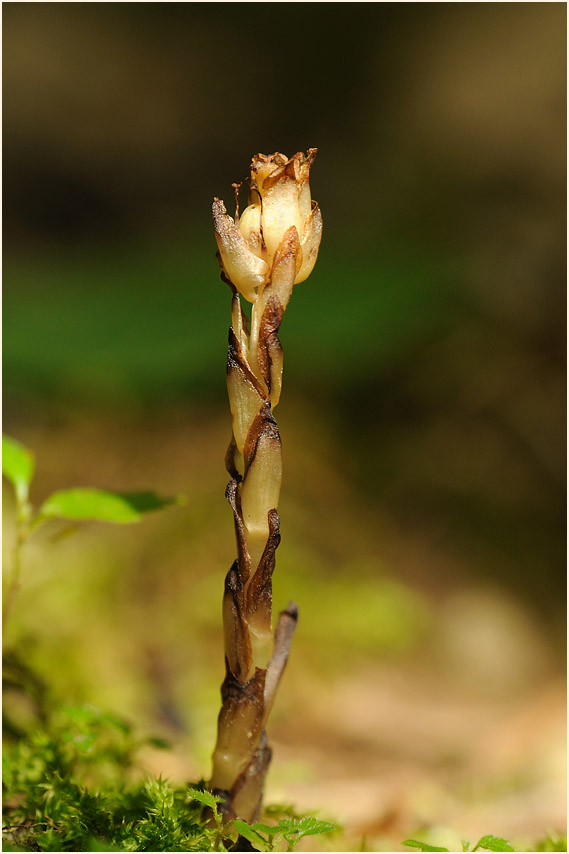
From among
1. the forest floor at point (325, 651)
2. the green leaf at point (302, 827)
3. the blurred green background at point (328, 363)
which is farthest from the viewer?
the blurred green background at point (328, 363)

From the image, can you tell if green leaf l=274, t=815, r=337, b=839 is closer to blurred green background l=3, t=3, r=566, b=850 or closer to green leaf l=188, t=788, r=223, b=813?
green leaf l=188, t=788, r=223, b=813

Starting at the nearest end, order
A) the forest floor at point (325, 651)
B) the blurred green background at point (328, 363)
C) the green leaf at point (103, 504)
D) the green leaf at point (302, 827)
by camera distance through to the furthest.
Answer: the green leaf at point (302, 827), the green leaf at point (103, 504), the forest floor at point (325, 651), the blurred green background at point (328, 363)

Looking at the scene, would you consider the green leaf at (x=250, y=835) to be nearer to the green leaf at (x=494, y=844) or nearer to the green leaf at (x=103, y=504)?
the green leaf at (x=494, y=844)

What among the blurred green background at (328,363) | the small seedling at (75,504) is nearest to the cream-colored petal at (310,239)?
the small seedling at (75,504)

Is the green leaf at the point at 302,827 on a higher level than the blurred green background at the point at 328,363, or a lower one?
lower

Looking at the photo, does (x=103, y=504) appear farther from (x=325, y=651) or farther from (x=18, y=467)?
(x=325, y=651)

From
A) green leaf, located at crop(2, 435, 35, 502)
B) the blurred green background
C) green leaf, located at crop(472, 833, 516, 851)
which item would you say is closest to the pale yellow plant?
green leaf, located at crop(472, 833, 516, 851)

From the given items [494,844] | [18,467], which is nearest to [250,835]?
[494,844]
